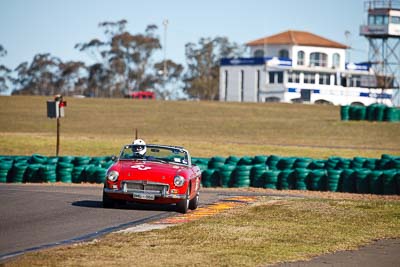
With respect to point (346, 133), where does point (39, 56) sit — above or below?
above

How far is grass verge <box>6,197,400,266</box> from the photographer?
1143 cm

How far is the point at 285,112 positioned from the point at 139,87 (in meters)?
46.5

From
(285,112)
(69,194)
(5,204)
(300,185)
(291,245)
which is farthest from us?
(285,112)

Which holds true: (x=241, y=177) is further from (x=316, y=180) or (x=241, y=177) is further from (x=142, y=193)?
(x=142, y=193)

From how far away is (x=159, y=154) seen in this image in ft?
61.7

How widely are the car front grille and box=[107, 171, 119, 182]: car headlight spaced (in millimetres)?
179

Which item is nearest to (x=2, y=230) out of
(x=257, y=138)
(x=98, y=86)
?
(x=257, y=138)

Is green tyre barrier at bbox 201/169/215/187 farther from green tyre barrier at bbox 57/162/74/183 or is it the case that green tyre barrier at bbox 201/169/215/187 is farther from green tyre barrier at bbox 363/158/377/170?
green tyre barrier at bbox 363/158/377/170

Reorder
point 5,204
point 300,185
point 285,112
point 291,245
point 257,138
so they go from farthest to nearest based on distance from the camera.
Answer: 1. point 285,112
2. point 257,138
3. point 300,185
4. point 5,204
5. point 291,245

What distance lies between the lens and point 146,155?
18766 millimetres

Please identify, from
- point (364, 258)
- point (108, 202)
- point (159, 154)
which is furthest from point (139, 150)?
point (364, 258)

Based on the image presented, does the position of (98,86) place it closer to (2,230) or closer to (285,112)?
(285,112)

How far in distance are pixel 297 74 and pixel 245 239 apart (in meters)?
90.0

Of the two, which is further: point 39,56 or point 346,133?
point 39,56
